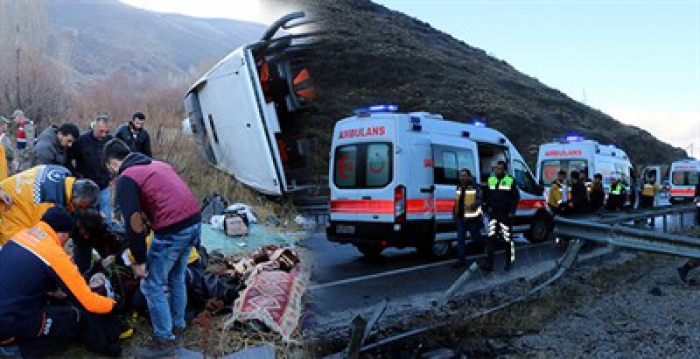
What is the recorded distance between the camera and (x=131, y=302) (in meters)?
5.04

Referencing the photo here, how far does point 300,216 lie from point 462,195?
7.54ft

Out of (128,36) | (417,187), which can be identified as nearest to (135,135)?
(417,187)

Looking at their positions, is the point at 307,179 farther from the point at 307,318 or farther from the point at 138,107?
the point at 138,107

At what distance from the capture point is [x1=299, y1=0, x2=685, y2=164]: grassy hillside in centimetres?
3275

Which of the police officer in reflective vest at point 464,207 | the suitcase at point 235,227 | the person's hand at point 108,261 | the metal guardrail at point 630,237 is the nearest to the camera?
the person's hand at point 108,261

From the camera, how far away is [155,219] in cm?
454

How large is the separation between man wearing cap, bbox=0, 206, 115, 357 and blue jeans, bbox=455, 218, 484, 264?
17.7ft

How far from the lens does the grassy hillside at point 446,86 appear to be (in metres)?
32.8

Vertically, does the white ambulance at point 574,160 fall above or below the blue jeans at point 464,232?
above

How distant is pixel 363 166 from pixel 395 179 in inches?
24.7

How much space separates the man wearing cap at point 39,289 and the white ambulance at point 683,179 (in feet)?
94.3

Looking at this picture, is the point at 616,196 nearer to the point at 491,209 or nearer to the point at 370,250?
the point at 491,209

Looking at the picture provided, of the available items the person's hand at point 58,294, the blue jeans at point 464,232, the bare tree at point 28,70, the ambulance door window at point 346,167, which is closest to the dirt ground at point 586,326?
the blue jeans at point 464,232

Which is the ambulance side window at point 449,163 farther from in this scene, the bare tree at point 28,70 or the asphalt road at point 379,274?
the bare tree at point 28,70
